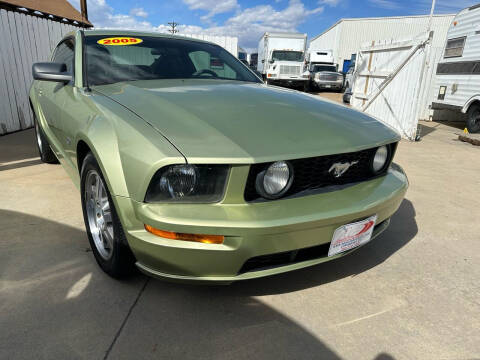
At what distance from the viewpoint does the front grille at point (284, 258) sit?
5.45 feet

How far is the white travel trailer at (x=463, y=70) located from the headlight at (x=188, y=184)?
8.78 meters

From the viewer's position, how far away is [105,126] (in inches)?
74.5

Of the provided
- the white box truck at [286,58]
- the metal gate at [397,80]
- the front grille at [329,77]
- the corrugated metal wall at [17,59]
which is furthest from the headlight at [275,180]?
the front grille at [329,77]

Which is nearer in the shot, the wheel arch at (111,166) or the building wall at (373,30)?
the wheel arch at (111,166)

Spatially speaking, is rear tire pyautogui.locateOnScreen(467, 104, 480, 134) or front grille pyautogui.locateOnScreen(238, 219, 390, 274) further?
rear tire pyautogui.locateOnScreen(467, 104, 480, 134)

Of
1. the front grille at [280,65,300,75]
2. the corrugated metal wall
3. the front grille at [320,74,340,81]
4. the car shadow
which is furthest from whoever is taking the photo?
the front grille at [320,74,340,81]

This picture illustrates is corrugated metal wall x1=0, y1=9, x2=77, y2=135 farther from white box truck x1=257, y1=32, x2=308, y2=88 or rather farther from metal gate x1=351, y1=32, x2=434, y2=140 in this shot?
white box truck x1=257, y1=32, x2=308, y2=88

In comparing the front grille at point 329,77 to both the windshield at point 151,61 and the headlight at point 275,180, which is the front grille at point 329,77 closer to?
the windshield at point 151,61

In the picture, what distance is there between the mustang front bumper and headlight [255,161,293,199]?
5 centimetres

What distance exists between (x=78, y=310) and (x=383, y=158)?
1952mm

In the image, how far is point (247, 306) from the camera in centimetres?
193

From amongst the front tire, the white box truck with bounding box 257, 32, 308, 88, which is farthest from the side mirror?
the white box truck with bounding box 257, 32, 308, 88

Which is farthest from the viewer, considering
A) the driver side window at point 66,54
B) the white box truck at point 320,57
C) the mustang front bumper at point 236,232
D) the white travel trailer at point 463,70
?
the white box truck at point 320,57

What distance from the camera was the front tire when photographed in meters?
1.82
